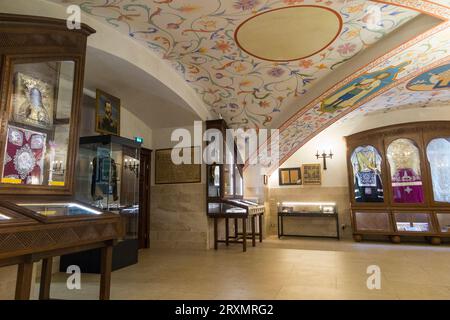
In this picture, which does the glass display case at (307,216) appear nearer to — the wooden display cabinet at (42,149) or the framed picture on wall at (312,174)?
the framed picture on wall at (312,174)

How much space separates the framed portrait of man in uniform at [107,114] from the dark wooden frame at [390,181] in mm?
5702

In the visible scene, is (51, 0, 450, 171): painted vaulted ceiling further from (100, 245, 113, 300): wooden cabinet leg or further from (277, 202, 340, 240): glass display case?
(277, 202, 340, 240): glass display case

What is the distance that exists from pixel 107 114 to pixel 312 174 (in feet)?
18.7

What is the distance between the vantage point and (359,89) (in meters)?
4.93

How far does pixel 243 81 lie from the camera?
450 cm

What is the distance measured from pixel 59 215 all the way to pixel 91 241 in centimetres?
33

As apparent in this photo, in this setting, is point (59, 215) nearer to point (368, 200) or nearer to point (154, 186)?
point (154, 186)

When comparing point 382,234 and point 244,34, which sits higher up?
point 244,34

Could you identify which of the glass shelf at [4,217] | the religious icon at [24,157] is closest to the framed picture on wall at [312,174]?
the religious icon at [24,157]

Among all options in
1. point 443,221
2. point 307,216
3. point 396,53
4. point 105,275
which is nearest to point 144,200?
point 105,275

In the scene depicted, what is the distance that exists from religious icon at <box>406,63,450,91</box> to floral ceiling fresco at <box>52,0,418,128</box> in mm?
1858

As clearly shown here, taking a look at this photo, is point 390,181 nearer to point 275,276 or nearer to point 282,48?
point 275,276

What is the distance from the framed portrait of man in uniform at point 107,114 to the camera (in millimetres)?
4410

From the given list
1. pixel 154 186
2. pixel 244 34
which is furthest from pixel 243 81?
pixel 154 186
